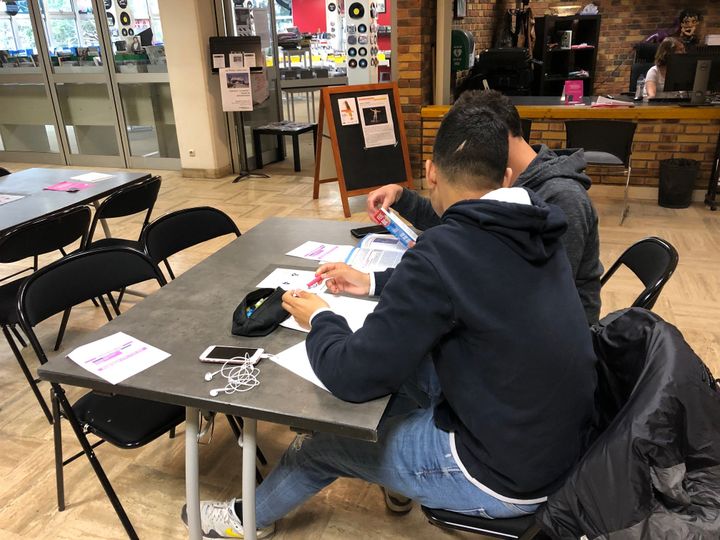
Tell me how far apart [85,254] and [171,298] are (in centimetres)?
46

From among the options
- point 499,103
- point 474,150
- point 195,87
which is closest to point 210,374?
point 474,150

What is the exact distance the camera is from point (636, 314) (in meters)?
1.27

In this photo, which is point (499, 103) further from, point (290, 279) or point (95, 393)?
point (95, 393)

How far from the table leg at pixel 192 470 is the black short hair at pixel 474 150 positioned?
822 mm

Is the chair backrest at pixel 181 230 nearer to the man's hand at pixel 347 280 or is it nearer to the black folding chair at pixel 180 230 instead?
the black folding chair at pixel 180 230

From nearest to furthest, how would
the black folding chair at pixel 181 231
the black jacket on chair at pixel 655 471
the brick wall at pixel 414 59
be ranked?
the black jacket on chair at pixel 655 471
the black folding chair at pixel 181 231
the brick wall at pixel 414 59

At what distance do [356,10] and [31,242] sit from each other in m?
3.62

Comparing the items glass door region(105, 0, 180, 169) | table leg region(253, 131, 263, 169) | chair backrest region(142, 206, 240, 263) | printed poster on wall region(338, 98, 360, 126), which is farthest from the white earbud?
glass door region(105, 0, 180, 169)

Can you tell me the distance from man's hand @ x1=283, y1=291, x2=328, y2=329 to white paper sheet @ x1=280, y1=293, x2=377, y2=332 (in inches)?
2.2

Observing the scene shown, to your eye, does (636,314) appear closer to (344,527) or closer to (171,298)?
(344,527)

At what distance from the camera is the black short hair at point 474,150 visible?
1205 mm

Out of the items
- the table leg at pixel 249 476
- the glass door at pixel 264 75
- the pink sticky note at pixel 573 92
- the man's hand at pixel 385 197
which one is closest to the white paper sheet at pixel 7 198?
the man's hand at pixel 385 197

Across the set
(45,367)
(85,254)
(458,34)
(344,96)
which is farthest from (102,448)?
(458,34)

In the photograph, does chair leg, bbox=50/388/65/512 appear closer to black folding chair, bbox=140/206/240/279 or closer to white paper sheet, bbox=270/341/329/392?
black folding chair, bbox=140/206/240/279
